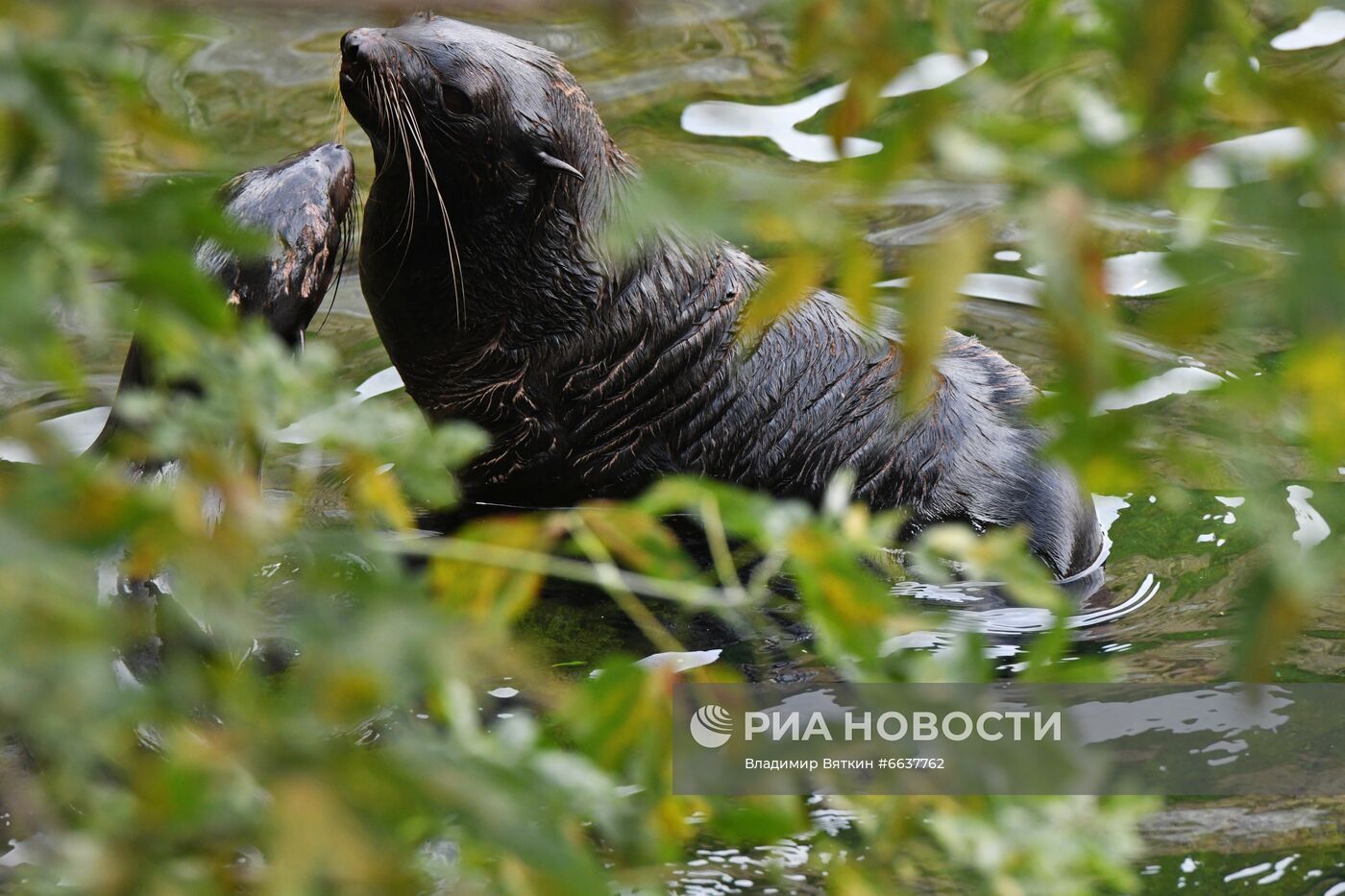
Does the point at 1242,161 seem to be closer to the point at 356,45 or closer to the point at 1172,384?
the point at 356,45

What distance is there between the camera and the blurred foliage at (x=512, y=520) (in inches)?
40.1

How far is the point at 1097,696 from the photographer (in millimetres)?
3881

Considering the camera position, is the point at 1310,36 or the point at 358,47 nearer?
the point at 358,47

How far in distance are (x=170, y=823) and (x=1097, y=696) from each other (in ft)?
10.6

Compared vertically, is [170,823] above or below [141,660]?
above

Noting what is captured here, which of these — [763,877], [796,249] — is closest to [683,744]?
[763,877]

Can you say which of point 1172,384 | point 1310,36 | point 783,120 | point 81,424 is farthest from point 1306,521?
point 81,424

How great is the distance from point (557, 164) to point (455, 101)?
35cm

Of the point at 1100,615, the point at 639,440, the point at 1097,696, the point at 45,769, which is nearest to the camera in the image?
the point at 45,769

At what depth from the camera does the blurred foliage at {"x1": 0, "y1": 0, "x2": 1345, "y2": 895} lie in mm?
1019

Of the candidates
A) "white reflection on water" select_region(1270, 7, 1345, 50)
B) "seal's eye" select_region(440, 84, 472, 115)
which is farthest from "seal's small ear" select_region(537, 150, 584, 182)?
"white reflection on water" select_region(1270, 7, 1345, 50)

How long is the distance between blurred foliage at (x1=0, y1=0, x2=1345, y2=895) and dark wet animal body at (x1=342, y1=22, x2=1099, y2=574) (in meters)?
3.30

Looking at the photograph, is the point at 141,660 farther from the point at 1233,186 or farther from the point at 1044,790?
the point at 1233,186

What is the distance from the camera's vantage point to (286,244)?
3938mm
